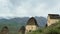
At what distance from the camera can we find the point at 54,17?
170 feet

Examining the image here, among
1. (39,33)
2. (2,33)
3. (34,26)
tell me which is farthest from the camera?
(2,33)

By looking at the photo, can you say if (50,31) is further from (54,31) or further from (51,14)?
(51,14)

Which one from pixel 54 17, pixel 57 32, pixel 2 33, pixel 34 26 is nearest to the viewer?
pixel 57 32

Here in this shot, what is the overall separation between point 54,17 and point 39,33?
22868 millimetres

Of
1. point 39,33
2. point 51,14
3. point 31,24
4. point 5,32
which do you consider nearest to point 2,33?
point 5,32

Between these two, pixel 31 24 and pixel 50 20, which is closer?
pixel 50 20

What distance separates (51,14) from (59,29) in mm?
26566

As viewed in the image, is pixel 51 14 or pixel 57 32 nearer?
pixel 57 32

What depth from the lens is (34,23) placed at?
69438 millimetres

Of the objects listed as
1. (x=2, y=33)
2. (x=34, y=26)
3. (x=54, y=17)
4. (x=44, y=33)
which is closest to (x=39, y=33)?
(x=44, y=33)

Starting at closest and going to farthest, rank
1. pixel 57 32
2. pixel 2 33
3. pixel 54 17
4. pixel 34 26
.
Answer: pixel 57 32
pixel 54 17
pixel 34 26
pixel 2 33

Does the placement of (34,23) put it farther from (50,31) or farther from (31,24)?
(50,31)

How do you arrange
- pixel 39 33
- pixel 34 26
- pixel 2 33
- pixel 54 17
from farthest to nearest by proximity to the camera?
pixel 2 33 → pixel 34 26 → pixel 54 17 → pixel 39 33

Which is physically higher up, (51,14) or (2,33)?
(51,14)
